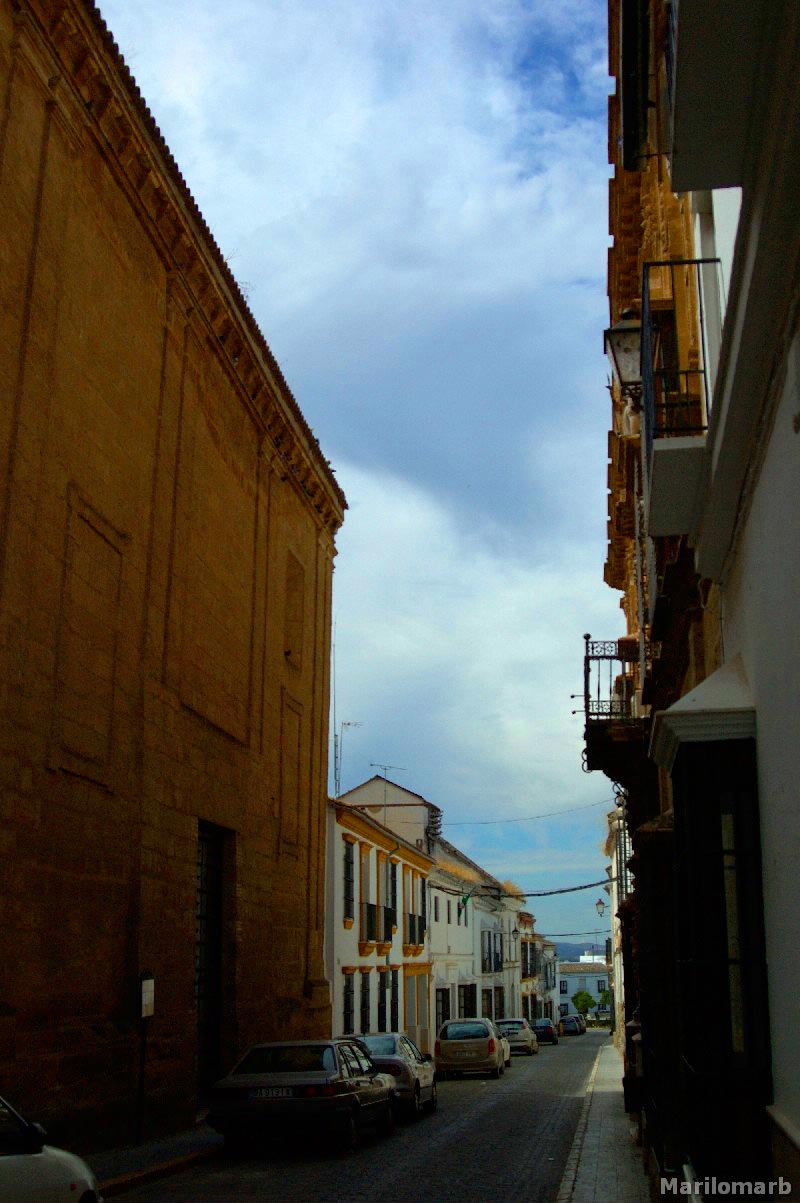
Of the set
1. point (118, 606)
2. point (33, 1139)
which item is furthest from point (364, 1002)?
point (33, 1139)

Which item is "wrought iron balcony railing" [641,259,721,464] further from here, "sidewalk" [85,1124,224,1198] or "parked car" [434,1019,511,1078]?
"parked car" [434,1019,511,1078]

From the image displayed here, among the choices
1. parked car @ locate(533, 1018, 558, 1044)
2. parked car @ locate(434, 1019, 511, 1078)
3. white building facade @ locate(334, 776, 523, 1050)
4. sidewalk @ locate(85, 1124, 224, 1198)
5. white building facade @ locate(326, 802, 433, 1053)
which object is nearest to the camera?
sidewalk @ locate(85, 1124, 224, 1198)

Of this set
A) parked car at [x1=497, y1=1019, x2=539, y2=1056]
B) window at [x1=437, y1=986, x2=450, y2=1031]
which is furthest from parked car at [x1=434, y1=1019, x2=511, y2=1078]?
window at [x1=437, y1=986, x2=450, y2=1031]

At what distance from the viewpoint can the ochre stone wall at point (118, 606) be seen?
36.6 ft

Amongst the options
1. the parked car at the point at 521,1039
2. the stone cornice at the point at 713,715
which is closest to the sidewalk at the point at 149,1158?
the stone cornice at the point at 713,715

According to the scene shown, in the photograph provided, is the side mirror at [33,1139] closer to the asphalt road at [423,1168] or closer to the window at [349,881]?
the asphalt road at [423,1168]

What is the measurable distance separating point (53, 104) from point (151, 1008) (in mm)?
9327

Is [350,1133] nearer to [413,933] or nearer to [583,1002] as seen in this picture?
[413,933]

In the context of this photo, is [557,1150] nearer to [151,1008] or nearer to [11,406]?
[151,1008]

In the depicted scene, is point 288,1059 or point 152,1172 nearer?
point 152,1172

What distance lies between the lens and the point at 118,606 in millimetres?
13383

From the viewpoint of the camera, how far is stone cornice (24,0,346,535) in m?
12.3

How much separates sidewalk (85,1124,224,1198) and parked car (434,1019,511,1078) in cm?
1523

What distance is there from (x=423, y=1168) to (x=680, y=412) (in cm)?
845
